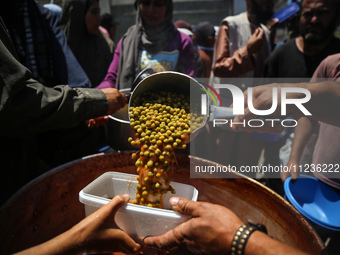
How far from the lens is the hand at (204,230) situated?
1.16 meters

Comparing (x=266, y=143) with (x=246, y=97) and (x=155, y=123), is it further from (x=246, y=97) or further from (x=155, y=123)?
(x=155, y=123)

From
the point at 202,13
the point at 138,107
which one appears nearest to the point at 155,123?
the point at 138,107

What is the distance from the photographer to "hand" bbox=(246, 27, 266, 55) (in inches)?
113

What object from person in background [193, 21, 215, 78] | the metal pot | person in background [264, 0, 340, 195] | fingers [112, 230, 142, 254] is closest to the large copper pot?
the metal pot

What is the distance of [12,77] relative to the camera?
1272 millimetres

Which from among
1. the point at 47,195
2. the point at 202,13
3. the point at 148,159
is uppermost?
the point at 202,13

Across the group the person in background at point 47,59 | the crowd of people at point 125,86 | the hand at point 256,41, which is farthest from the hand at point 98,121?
the hand at point 256,41

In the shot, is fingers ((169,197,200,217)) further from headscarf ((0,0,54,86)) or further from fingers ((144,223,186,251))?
headscarf ((0,0,54,86))

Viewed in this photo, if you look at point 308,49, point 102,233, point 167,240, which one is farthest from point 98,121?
point 308,49

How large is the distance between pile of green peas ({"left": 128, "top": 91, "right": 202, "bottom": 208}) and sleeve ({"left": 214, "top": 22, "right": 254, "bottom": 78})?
1.46 meters

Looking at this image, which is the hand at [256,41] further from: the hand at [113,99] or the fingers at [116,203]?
the fingers at [116,203]

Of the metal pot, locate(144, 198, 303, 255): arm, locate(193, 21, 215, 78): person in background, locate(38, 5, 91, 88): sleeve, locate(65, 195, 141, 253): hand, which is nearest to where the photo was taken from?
locate(144, 198, 303, 255): arm

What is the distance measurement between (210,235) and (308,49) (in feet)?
7.98

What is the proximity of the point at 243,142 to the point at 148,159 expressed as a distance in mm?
2192
